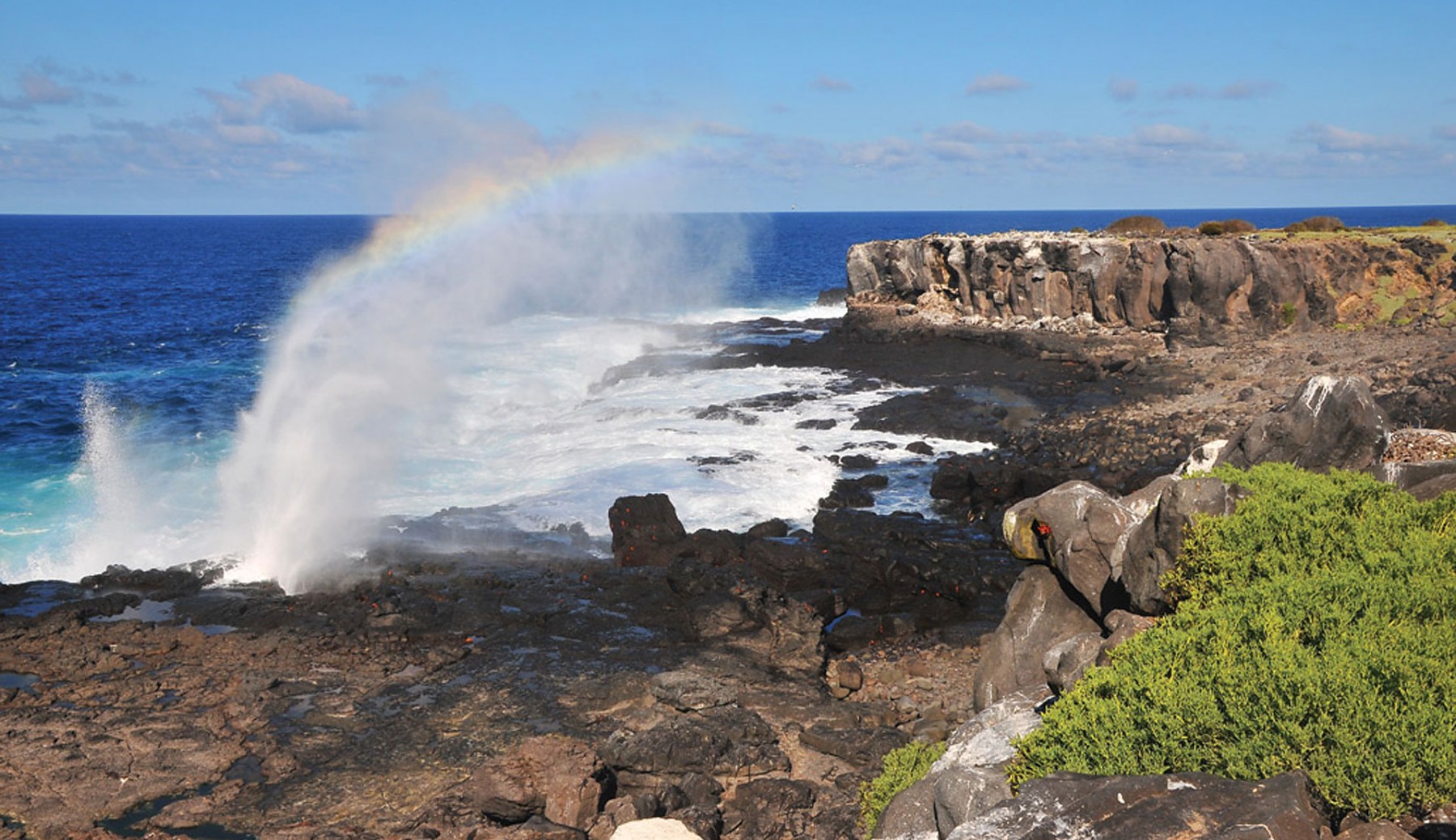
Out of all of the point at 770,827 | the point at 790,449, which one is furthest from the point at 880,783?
the point at 790,449

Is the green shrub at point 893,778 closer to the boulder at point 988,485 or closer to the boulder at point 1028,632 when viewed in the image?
the boulder at point 1028,632

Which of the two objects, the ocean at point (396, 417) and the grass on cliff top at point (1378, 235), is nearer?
the ocean at point (396, 417)

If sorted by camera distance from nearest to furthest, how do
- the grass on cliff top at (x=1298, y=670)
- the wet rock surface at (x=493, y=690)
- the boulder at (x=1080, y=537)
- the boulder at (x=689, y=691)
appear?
the grass on cliff top at (x=1298, y=670) < the boulder at (x=1080, y=537) < the wet rock surface at (x=493, y=690) < the boulder at (x=689, y=691)

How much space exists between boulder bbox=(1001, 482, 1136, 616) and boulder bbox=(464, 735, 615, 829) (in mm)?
7528

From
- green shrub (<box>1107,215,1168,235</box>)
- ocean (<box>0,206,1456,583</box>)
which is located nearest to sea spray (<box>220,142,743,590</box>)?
ocean (<box>0,206,1456,583</box>)

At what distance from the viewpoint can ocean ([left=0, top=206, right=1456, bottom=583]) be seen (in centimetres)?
3156

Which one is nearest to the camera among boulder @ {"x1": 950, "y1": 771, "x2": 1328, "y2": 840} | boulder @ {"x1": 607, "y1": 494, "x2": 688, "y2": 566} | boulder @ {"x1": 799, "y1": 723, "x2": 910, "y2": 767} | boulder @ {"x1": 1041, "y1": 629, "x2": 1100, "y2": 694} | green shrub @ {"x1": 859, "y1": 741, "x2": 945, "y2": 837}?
boulder @ {"x1": 950, "y1": 771, "x2": 1328, "y2": 840}

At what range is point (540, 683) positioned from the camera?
64.1 ft

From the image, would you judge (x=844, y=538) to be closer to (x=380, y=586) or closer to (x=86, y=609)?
(x=380, y=586)

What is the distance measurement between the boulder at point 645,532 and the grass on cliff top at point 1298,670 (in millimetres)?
16008

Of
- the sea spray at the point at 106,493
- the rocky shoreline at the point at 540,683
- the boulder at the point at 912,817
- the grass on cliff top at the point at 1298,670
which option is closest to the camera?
the grass on cliff top at the point at 1298,670

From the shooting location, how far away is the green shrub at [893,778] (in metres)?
14.0

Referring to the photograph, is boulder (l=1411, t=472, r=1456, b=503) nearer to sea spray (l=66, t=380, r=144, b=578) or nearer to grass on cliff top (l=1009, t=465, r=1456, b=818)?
grass on cliff top (l=1009, t=465, r=1456, b=818)

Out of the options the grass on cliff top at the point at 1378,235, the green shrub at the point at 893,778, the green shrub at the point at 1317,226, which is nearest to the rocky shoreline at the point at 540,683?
the green shrub at the point at 893,778
